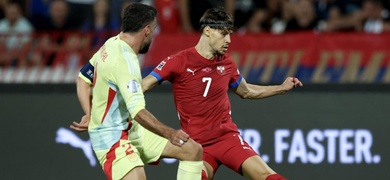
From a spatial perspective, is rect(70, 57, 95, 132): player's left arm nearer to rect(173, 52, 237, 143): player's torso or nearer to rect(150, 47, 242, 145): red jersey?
rect(150, 47, 242, 145): red jersey

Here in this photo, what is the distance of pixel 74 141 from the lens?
10398mm

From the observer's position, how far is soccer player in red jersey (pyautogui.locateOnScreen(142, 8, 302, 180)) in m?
8.30

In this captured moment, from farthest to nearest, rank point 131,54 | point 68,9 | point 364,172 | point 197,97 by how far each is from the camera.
A: point 68,9 < point 364,172 < point 197,97 < point 131,54

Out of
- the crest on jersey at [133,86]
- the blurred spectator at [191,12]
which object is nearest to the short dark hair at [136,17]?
the crest on jersey at [133,86]

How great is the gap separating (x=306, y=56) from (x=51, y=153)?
9.24ft

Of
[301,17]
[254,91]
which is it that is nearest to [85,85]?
[254,91]

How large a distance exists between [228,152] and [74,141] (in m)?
2.54

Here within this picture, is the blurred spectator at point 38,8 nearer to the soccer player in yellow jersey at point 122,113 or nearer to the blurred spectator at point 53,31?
the blurred spectator at point 53,31

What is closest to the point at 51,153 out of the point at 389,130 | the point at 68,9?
the point at 68,9

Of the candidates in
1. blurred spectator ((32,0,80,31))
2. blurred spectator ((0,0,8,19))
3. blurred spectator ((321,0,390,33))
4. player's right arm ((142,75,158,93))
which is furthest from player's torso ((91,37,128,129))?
blurred spectator ((321,0,390,33))

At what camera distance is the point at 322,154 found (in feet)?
33.8

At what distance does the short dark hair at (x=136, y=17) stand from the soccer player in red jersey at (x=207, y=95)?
0.97 m

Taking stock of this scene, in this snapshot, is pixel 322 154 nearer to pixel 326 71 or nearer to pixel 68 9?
pixel 326 71

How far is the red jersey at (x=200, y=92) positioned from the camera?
8.37 meters
